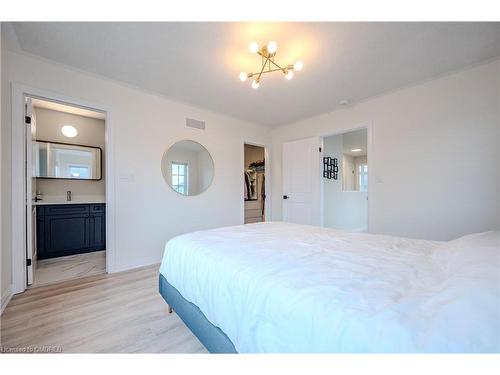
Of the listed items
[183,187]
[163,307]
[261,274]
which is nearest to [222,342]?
[261,274]

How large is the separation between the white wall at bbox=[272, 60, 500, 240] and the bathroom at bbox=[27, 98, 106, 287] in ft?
12.8

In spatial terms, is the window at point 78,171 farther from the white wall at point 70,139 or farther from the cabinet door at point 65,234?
the cabinet door at point 65,234

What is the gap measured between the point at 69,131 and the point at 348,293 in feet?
15.4

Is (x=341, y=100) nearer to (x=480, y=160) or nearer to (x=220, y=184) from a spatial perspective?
(x=480, y=160)

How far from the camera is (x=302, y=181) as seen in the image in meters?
3.78

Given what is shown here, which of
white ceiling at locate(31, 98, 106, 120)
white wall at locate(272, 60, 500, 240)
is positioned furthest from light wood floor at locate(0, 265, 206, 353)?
white wall at locate(272, 60, 500, 240)

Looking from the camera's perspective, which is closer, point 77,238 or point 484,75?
point 484,75

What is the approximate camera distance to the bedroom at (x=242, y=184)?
30.7 inches

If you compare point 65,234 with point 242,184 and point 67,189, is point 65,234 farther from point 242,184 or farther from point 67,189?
point 242,184

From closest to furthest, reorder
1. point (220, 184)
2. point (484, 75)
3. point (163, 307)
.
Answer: point (163, 307) → point (484, 75) → point (220, 184)

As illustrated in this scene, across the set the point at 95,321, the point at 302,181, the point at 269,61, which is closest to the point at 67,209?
the point at 95,321
